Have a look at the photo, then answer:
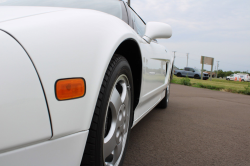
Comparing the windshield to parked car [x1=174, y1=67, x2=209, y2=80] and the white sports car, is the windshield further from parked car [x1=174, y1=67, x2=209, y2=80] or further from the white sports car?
parked car [x1=174, y1=67, x2=209, y2=80]

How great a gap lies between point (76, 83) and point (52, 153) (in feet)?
0.93

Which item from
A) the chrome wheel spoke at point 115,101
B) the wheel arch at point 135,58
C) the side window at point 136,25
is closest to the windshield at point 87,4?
the side window at point 136,25

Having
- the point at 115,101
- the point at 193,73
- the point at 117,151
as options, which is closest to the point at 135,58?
the point at 115,101

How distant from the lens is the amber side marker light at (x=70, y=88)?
776 millimetres

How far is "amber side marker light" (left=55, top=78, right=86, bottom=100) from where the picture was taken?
0.78 metres

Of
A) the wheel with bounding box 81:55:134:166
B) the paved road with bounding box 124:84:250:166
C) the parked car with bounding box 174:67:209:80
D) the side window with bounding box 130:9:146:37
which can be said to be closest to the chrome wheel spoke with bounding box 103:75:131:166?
the wheel with bounding box 81:55:134:166

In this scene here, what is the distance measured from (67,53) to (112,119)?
1.88 feet

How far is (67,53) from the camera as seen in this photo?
813mm

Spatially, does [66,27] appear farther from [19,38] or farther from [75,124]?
[75,124]

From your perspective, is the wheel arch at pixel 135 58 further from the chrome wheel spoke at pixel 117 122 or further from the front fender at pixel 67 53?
the front fender at pixel 67 53

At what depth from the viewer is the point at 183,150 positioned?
1.91m

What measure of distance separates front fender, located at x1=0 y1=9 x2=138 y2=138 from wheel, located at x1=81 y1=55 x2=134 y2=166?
8cm

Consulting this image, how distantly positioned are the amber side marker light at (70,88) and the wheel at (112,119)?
0.15 m

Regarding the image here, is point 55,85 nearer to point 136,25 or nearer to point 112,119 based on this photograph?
point 112,119
